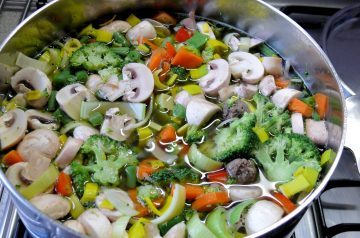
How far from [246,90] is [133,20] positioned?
533 millimetres

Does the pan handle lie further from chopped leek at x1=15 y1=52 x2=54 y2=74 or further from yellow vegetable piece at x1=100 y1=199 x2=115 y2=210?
chopped leek at x1=15 y1=52 x2=54 y2=74

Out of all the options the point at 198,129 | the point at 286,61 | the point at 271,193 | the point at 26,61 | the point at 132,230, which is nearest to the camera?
the point at 132,230

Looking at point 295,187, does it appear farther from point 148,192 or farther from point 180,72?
point 180,72

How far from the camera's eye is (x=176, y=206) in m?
1.34

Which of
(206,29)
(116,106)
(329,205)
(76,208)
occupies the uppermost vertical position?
(206,29)

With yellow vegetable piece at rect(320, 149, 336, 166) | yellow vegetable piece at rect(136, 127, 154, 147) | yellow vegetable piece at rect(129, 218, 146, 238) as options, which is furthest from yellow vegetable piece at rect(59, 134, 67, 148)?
yellow vegetable piece at rect(320, 149, 336, 166)

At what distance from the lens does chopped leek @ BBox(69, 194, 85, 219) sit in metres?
1.35

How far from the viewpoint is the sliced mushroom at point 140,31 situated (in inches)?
71.2

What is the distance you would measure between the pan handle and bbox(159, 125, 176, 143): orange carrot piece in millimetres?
575

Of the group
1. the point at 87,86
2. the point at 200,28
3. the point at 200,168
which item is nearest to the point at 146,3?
the point at 200,28

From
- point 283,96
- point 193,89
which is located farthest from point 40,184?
point 283,96

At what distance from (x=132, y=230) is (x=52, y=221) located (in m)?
0.22

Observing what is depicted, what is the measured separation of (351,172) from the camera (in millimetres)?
1701

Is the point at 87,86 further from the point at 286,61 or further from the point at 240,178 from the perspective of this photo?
the point at 286,61
